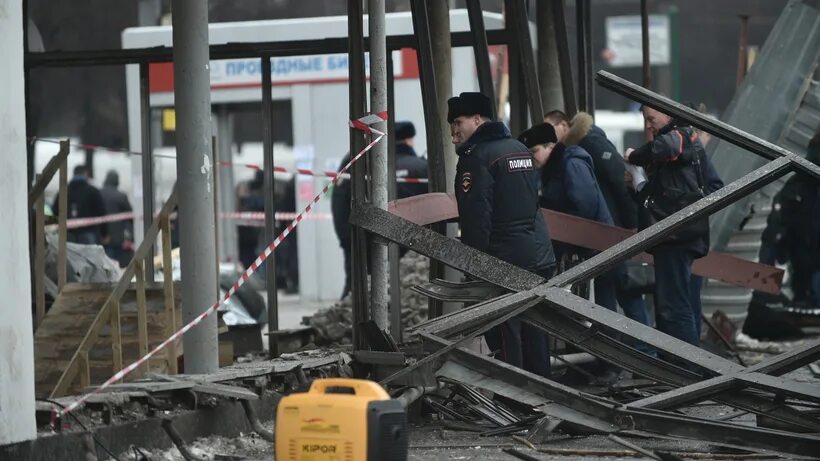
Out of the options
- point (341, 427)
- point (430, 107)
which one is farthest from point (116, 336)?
point (341, 427)

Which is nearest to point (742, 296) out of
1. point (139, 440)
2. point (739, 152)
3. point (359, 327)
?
point (739, 152)

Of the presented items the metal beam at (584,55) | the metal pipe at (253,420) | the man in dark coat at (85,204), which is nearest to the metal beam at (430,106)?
the metal pipe at (253,420)

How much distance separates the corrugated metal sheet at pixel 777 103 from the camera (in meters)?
15.6

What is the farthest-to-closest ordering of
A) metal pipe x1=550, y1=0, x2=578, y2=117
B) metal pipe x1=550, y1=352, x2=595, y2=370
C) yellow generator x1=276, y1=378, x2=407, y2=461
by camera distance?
1. metal pipe x1=550, y1=0, x2=578, y2=117
2. metal pipe x1=550, y1=352, x2=595, y2=370
3. yellow generator x1=276, y1=378, x2=407, y2=461

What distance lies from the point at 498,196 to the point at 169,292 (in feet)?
7.92

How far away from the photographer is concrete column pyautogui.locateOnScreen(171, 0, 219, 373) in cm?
943

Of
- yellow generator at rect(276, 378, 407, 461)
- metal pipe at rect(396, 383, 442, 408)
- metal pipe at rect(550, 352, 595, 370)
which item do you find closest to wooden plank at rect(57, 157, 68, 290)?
metal pipe at rect(550, 352, 595, 370)

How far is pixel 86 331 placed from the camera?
12.0m

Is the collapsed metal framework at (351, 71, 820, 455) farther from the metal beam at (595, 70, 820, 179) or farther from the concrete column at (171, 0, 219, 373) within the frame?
the concrete column at (171, 0, 219, 373)

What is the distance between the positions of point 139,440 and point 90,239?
15.1 metres

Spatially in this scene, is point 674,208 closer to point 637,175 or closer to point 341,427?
point 637,175

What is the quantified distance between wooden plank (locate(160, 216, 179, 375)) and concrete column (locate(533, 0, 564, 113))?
3722 mm

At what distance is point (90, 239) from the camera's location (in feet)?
75.3

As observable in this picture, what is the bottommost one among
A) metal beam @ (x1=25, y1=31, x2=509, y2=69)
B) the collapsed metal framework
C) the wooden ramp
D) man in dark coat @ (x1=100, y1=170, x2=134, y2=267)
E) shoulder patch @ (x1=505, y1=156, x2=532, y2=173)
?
man in dark coat @ (x1=100, y1=170, x2=134, y2=267)
